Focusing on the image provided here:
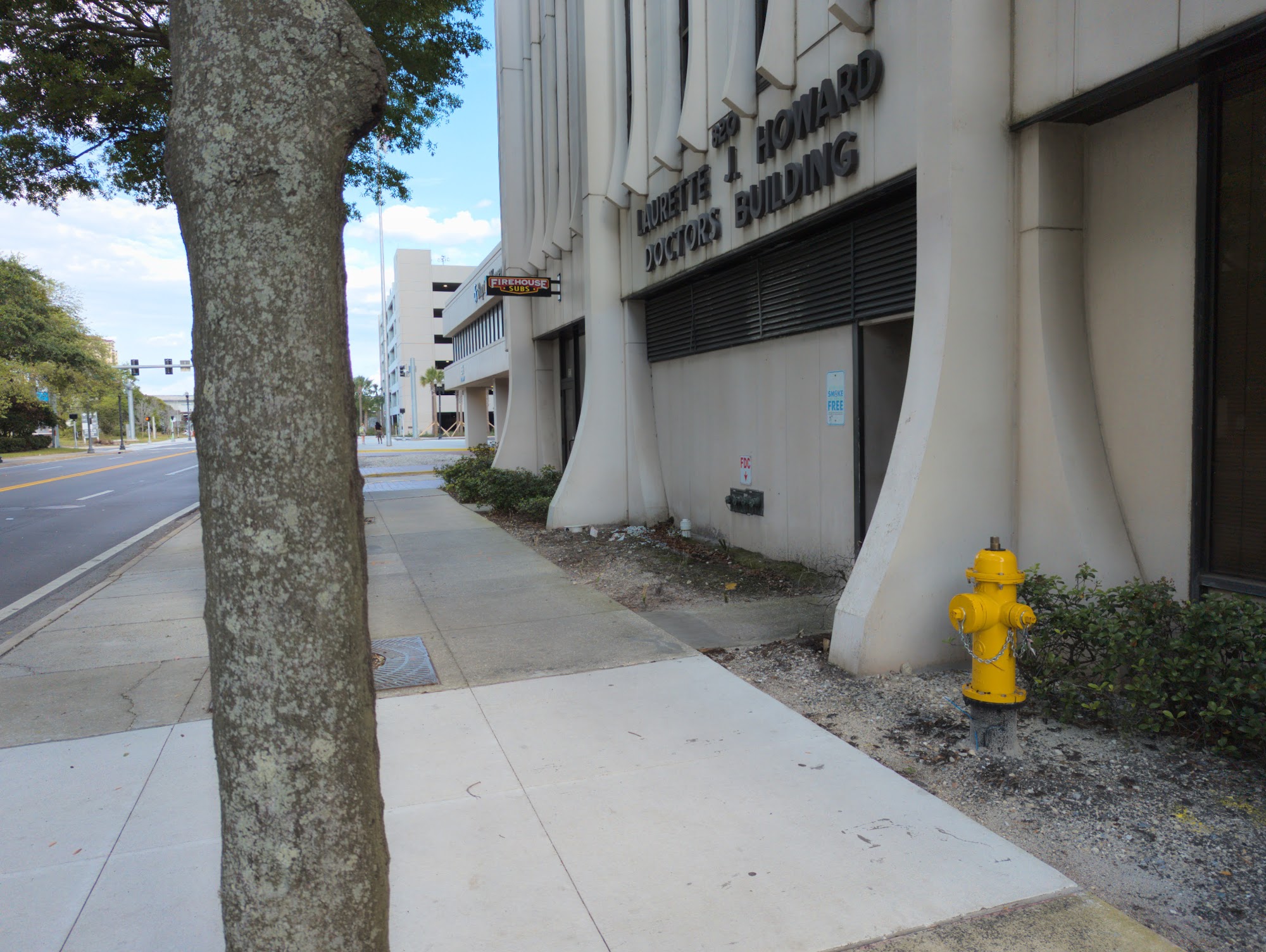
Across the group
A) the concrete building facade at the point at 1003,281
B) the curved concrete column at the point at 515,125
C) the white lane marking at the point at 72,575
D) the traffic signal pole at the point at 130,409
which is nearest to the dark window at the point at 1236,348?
the concrete building facade at the point at 1003,281

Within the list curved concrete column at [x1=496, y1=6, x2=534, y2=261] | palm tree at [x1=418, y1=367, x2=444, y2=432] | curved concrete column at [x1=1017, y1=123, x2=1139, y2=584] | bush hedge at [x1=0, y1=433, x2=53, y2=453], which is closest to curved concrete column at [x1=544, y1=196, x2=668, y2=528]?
curved concrete column at [x1=496, y1=6, x2=534, y2=261]

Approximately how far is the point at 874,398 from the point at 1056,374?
2.35m

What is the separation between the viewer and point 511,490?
590 inches

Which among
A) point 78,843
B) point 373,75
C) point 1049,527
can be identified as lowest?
point 78,843

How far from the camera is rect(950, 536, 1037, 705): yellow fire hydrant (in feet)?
13.9

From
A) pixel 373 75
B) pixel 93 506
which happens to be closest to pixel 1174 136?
pixel 373 75

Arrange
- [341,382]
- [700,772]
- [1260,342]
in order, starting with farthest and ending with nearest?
[1260,342]
[700,772]
[341,382]

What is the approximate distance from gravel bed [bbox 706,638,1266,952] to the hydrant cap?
88 centimetres

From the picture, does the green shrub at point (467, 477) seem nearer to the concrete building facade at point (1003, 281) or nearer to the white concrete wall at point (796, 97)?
the white concrete wall at point (796, 97)

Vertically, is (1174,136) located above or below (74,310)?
below

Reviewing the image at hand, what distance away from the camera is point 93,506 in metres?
18.8

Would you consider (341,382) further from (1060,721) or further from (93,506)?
(93,506)

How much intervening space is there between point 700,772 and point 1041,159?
4275mm

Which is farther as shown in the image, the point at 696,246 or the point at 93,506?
the point at 93,506
